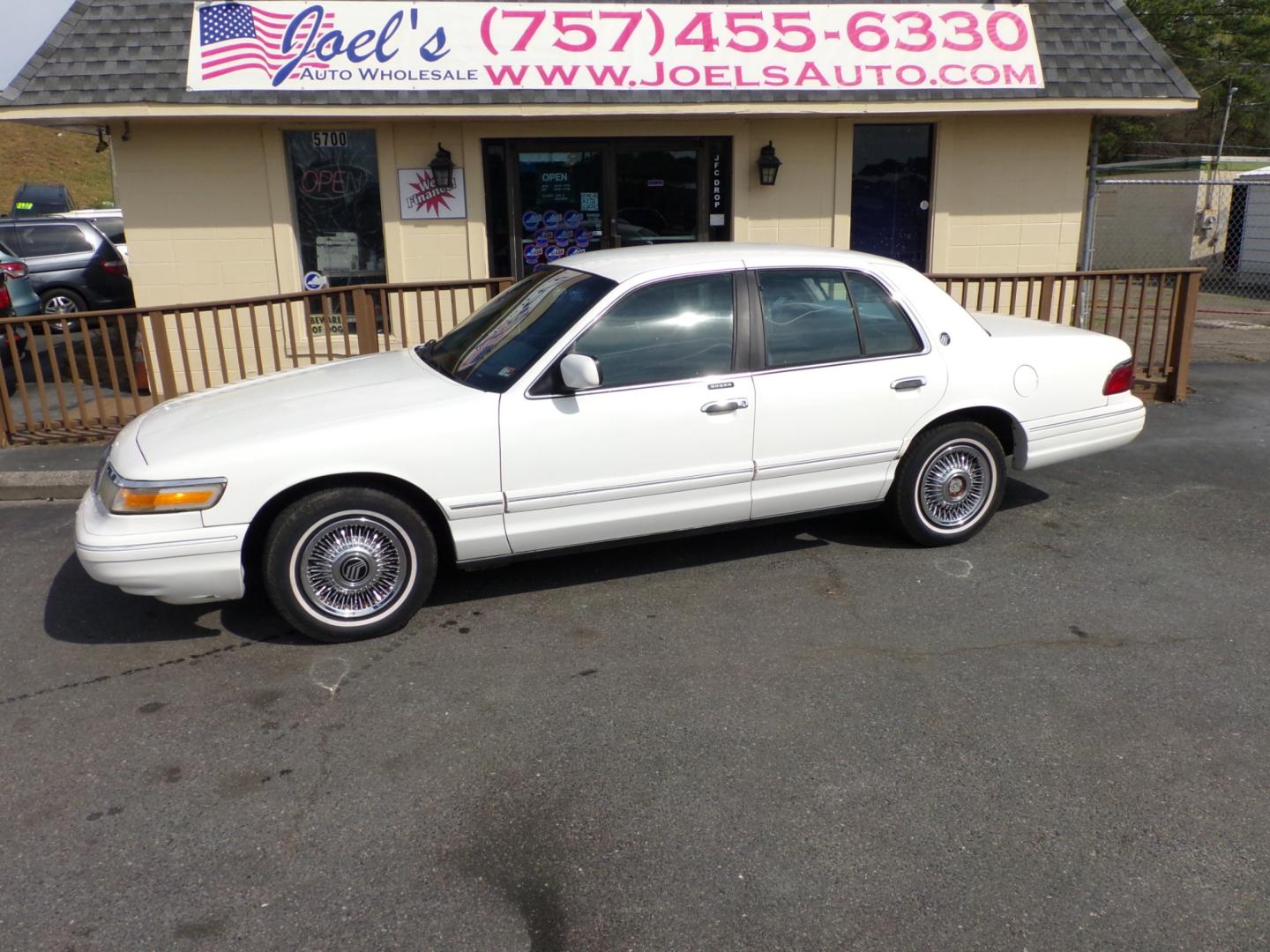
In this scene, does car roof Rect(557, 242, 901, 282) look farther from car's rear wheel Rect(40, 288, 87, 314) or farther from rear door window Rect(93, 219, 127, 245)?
rear door window Rect(93, 219, 127, 245)

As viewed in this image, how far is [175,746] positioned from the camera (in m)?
3.88

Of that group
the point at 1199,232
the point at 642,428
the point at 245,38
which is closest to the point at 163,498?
the point at 642,428

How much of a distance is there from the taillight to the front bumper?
4.71 m

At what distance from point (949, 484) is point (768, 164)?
18.1ft

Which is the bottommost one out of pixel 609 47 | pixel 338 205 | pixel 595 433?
pixel 595 433

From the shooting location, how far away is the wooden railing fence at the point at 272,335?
7848 mm

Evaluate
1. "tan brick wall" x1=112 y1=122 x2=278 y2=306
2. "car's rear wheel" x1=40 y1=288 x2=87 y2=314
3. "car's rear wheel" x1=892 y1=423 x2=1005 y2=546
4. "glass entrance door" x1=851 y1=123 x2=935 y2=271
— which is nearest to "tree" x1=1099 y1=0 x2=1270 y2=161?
"glass entrance door" x1=851 y1=123 x2=935 y2=271

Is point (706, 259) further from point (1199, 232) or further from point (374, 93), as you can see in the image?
point (1199, 232)

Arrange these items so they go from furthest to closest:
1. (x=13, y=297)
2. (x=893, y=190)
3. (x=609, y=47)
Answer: (x=13, y=297) < (x=893, y=190) < (x=609, y=47)

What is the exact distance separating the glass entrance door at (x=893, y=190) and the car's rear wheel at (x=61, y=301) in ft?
33.9

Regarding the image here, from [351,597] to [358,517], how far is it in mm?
380

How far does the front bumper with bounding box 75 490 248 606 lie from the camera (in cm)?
432

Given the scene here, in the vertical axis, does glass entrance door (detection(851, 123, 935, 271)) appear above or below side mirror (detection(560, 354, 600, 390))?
above

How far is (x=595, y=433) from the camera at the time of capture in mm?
4785
